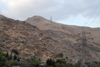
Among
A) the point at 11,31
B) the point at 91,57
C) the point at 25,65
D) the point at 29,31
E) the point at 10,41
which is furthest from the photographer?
the point at 91,57

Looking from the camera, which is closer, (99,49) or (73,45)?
(73,45)

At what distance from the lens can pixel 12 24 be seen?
193 ft

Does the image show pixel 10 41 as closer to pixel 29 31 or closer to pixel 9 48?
pixel 9 48

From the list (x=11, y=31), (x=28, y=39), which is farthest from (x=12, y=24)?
(x=28, y=39)

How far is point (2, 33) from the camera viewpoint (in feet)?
161

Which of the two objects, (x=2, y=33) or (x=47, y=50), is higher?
(x=2, y=33)

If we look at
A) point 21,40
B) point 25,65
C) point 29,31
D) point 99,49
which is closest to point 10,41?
point 21,40

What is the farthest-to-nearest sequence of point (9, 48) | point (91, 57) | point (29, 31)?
point (91, 57) < point (29, 31) < point (9, 48)

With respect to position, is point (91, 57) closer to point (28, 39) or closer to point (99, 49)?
point (99, 49)

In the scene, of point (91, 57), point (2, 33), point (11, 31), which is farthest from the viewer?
point (91, 57)

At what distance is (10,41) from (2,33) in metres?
6.08

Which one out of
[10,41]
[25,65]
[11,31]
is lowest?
[25,65]

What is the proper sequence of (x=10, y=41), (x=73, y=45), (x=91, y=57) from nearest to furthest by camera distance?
(x=10, y=41)
(x=91, y=57)
(x=73, y=45)

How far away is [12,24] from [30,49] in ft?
65.9
